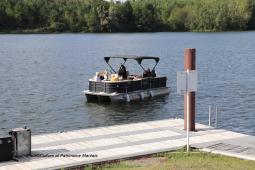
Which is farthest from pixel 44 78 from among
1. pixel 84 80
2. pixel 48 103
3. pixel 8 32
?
pixel 8 32

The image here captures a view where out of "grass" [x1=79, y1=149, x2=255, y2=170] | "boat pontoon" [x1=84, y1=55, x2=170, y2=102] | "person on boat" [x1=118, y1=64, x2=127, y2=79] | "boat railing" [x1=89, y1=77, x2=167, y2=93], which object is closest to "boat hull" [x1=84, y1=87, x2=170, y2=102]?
"boat pontoon" [x1=84, y1=55, x2=170, y2=102]

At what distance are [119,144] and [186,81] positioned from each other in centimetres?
264

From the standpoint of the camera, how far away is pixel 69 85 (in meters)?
42.4

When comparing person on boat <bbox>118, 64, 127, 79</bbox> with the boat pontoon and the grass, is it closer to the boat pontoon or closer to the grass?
the boat pontoon

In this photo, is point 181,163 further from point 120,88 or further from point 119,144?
point 120,88

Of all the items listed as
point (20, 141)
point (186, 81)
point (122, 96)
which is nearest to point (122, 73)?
point (122, 96)

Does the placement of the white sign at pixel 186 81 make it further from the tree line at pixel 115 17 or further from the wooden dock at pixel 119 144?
the tree line at pixel 115 17

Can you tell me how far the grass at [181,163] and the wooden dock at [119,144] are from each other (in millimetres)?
357

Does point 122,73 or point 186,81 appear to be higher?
point 186,81

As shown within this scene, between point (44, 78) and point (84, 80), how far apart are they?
3622 mm

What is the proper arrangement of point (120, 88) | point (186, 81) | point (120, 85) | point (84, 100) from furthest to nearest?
point (84, 100), point (120, 88), point (120, 85), point (186, 81)

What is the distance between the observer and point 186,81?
15.6 m

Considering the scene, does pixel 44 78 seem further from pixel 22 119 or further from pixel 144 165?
pixel 144 165

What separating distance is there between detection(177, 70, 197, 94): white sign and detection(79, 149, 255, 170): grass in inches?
68.9
